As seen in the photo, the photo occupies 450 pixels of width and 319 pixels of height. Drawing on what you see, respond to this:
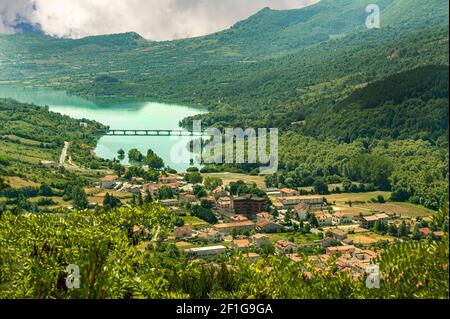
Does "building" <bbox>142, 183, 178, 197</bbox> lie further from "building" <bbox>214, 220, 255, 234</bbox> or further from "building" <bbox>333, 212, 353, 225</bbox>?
"building" <bbox>333, 212, 353, 225</bbox>

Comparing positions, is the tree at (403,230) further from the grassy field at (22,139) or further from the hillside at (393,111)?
the grassy field at (22,139)

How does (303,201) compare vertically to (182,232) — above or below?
above

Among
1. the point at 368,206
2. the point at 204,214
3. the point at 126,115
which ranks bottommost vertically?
the point at 204,214

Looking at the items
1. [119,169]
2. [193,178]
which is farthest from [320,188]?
[119,169]

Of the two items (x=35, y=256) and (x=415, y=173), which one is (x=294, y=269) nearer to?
(x=35, y=256)

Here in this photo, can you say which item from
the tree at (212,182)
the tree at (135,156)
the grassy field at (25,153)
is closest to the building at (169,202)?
the tree at (212,182)

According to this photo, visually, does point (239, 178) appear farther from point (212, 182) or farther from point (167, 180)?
point (167, 180)
